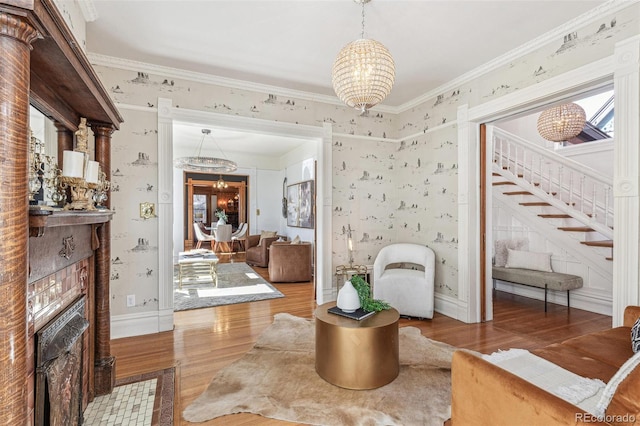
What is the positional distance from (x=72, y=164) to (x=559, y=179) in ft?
20.9

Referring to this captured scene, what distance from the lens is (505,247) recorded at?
523 cm

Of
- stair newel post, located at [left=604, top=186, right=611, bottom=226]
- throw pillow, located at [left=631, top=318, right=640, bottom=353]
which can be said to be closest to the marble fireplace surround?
throw pillow, located at [left=631, top=318, right=640, bottom=353]

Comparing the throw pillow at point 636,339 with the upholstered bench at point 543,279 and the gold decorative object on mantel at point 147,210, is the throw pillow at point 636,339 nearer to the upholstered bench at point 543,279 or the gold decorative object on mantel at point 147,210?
the upholstered bench at point 543,279

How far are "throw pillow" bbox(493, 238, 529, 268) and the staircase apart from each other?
0.33 metres

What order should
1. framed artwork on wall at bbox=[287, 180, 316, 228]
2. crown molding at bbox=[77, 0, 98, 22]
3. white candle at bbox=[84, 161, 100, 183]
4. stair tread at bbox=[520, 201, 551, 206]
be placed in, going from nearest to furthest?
white candle at bbox=[84, 161, 100, 183] < crown molding at bbox=[77, 0, 98, 22] < stair tread at bbox=[520, 201, 551, 206] < framed artwork on wall at bbox=[287, 180, 316, 228]

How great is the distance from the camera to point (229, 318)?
392 cm

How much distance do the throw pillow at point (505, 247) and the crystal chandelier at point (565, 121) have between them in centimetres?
169

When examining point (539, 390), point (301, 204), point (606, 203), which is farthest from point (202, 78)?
point (606, 203)

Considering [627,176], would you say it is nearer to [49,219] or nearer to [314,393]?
[314,393]

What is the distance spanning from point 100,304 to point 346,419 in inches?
72.6

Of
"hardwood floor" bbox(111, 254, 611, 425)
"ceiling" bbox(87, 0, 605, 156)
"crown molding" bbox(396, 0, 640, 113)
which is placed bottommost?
"hardwood floor" bbox(111, 254, 611, 425)

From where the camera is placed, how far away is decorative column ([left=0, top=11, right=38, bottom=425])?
92 centimetres

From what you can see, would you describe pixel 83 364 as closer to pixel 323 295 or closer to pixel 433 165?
pixel 323 295

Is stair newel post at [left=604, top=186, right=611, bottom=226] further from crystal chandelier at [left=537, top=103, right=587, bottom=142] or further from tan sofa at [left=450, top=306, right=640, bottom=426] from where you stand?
tan sofa at [left=450, top=306, right=640, bottom=426]
